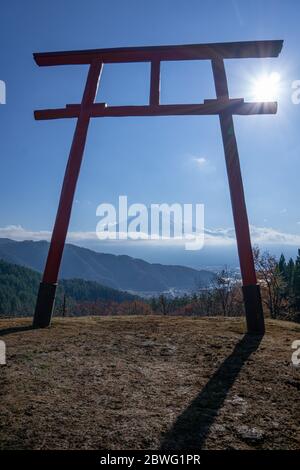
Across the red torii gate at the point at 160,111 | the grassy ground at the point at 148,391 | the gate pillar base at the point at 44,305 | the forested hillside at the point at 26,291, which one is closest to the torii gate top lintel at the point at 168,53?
the red torii gate at the point at 160,111

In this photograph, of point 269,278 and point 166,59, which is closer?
point 166,59

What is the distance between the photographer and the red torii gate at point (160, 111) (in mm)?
7004

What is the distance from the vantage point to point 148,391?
3.98 m

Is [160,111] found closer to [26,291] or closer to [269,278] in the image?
[269,278]

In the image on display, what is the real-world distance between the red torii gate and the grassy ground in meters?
0.98

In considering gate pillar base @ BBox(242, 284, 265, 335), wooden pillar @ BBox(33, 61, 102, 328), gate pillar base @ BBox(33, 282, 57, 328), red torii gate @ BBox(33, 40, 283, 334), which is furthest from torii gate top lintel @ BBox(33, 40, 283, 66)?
gate pillar base @ BBox(33, 282, 57, 328)

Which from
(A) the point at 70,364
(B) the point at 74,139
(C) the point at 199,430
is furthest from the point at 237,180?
(C) the point at 199,430

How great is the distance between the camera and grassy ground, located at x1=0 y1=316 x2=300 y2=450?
9.86ft

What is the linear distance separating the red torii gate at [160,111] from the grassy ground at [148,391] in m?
0.98

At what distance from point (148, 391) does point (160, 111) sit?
221 inches

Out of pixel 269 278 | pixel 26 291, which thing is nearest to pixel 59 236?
pixel 269 278

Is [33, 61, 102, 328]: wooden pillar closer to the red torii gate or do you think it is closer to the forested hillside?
the red torii gate

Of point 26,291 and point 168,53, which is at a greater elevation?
point 26,291
